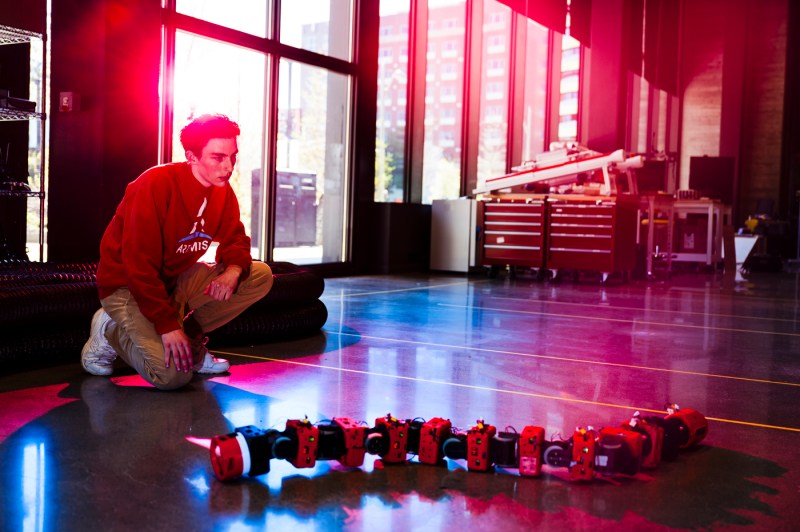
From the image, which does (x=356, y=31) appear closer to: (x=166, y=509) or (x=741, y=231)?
(x=166, y=509)

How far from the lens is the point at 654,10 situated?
1335cm

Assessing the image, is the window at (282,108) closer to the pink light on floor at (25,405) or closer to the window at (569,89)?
the pink light on floor at (25,405)

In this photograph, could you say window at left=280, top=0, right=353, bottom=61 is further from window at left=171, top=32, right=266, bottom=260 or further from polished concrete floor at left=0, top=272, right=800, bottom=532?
polished concrete floor at left=0, top=272, right=800, bottom=532

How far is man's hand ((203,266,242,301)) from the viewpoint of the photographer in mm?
2705

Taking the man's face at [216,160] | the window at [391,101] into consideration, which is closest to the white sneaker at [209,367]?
the man's face at [216,160]

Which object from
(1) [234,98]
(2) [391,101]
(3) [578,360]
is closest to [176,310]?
(3) [578,360]

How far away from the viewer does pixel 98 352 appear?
2.82 meters

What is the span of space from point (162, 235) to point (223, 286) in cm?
28

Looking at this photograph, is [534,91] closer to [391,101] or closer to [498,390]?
[391,101]

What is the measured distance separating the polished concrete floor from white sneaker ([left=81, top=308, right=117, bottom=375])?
0.07 meters

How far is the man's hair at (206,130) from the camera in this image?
2.42m

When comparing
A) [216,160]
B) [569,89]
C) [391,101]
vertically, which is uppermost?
[569,89]

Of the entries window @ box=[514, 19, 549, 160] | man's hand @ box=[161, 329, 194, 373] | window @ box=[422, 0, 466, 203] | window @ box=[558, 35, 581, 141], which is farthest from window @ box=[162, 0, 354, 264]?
window @ box=[558, 35, 581, 141]

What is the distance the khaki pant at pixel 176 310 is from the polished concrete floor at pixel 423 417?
0.09m
